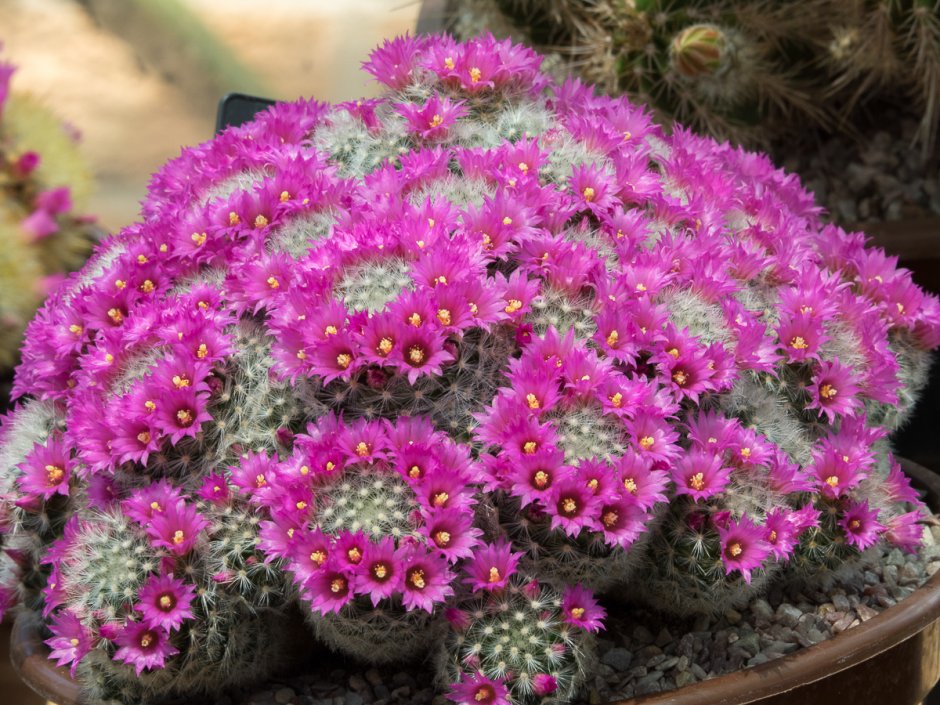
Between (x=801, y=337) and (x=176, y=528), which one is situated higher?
(x=801, y=337)

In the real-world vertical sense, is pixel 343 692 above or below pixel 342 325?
below

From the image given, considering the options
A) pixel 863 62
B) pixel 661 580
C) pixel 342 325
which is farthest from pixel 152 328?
pixel 863 62

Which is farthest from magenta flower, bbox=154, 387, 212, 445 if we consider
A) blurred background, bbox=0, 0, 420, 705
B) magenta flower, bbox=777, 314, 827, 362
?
blurred background, bbox=0, 0, 420, 705

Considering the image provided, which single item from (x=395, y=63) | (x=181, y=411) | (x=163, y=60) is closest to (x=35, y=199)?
(x=395, y=63)

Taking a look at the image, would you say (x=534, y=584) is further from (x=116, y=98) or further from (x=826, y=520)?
(x=116, y=98)

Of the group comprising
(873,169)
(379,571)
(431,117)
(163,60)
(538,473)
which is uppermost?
(163,60)

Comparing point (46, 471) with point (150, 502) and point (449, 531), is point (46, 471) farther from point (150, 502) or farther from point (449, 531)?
point (449, 531)
